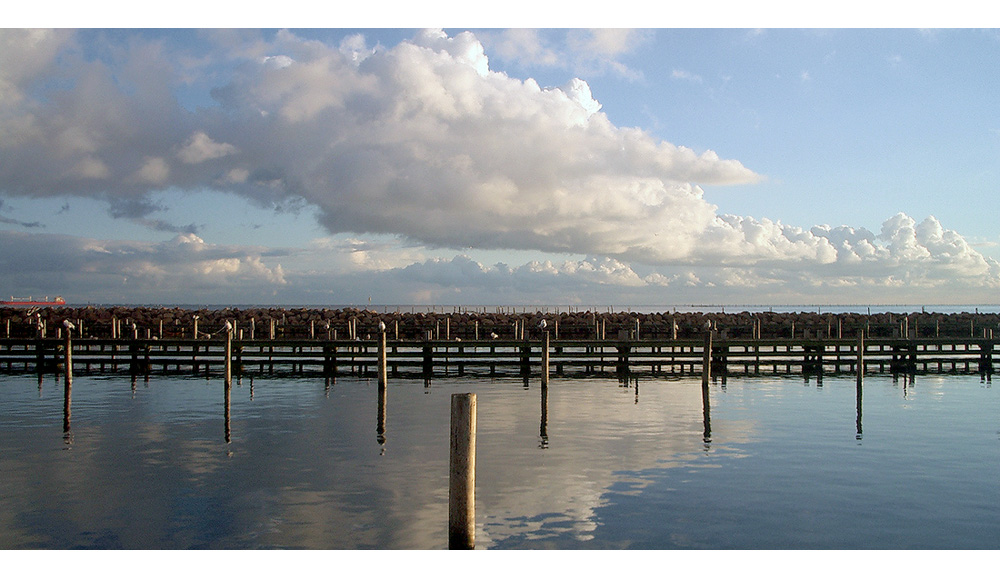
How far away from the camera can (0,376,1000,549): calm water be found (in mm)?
13680

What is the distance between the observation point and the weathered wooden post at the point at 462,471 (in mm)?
11094

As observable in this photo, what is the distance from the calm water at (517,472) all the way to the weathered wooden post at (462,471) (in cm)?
159

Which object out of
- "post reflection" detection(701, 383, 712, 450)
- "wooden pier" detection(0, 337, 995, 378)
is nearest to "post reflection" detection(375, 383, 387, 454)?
"wooden pier" detection(0, 337, 995, 378)

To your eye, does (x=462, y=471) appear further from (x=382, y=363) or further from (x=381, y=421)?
(x=382, y=363)

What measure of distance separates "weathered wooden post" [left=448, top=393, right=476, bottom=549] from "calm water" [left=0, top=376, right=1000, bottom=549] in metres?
1.59

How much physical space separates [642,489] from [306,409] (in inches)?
644

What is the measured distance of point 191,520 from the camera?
14320mm

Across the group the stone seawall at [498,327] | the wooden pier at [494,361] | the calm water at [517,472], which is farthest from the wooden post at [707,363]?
the stone seawall at [498,327]

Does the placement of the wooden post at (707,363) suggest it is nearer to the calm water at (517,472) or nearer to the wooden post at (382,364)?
the calm water at (517,472)

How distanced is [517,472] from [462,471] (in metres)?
7.51

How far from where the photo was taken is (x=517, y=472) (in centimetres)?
1833

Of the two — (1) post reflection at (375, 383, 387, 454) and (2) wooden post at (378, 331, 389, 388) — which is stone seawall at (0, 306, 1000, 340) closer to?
(2) wooden post at (378, 331, 389, 388)

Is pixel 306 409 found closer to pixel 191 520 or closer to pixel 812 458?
pixel 191 520

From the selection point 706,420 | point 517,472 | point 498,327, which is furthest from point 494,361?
point 517,472
